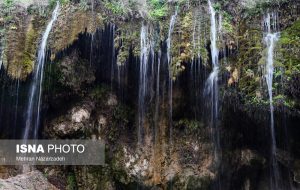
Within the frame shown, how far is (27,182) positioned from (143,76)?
398 centimetres

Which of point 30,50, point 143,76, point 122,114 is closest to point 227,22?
point 143,76

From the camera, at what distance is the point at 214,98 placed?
9.59 meters

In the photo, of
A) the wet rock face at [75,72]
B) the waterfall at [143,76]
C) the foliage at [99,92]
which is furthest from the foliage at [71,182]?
the wet rock face at [75,72]

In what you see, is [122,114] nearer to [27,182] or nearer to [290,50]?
[27,182]

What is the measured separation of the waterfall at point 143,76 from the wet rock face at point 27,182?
8.94 ft

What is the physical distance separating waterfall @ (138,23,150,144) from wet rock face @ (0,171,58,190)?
273cm

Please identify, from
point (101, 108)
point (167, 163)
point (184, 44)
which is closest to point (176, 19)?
point (184, 44)

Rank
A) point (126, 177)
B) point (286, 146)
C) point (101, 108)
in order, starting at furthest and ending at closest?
point (101, 108) → point (126, 177) → point (286, 146)

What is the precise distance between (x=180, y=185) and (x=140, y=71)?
10.5ft

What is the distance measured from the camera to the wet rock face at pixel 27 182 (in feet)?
28.2

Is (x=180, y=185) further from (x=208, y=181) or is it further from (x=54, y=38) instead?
(x=54, y=38)

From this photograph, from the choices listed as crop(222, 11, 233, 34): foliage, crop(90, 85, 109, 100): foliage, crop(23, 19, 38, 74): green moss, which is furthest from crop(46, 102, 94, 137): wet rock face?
crop(222, 11, 233, 34): foliage

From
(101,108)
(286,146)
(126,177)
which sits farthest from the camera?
(101,108)

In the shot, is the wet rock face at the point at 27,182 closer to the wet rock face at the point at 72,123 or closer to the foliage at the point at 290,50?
the wet rock face at the point at 72,123
